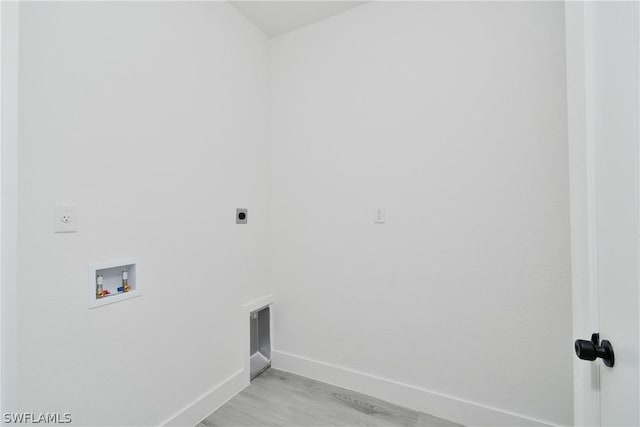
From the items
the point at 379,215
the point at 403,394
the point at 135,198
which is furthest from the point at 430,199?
the point at 135,198

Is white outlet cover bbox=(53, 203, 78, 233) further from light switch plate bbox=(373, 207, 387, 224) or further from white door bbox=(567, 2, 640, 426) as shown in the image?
white door bbox=(567, 2, 640, 426)

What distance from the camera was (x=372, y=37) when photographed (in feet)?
6.16

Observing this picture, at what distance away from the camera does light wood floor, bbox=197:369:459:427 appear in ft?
5.27

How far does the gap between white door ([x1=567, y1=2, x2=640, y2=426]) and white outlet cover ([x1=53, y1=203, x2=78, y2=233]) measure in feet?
5.81

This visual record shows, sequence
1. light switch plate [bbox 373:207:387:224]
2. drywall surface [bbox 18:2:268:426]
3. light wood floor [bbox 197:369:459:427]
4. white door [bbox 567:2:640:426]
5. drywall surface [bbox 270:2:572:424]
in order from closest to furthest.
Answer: white door [bbox 567:2:640:426] → drywall surface [bbox 18:2:268:426] → drywall surface [bbox 270:2:572:424] → light wood floor [bbox 197:369:459:427] → light switch plate [bbox 373:207:387:224]

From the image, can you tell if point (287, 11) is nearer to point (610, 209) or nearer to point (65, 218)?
point (65, 218)

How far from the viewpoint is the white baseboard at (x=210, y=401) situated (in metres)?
1.53

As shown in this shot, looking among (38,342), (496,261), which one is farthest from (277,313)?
(496,261)

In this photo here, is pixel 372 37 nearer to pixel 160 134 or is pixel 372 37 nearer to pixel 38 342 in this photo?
pixel 160 134

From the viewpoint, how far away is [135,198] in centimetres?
134

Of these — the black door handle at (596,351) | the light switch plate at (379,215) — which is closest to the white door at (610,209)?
the black door handle at (596,351)

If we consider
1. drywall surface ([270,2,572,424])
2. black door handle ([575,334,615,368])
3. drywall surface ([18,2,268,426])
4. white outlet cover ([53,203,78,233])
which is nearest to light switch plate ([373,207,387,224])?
drywall surface ([270,2,572,424])

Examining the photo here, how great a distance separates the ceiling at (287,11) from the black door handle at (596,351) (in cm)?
219

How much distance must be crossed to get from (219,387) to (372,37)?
2.55 m
